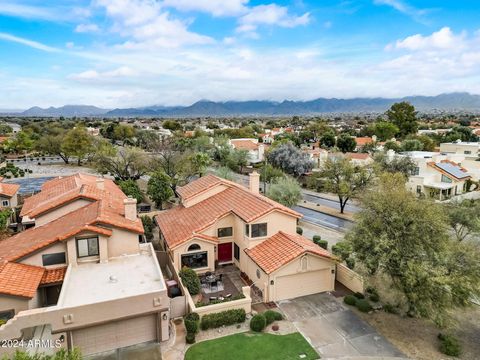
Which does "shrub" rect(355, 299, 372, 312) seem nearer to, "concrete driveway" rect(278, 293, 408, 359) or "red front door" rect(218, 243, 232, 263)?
"concrete driveway" rect(278, 293, 408, 359)

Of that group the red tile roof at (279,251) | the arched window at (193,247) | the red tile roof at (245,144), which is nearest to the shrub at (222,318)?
the red tile roof at (279,251)

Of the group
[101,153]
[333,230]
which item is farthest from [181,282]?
[101,153]

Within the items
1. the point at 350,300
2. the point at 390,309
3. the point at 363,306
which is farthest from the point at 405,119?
the point at 363,306

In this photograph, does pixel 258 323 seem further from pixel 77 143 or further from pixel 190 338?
pixel 77 143

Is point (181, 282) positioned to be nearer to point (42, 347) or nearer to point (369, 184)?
point (42, 347)

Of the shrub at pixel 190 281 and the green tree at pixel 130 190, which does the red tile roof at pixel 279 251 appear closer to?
the shrub at pixel 190 281

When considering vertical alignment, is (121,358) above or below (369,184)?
below
